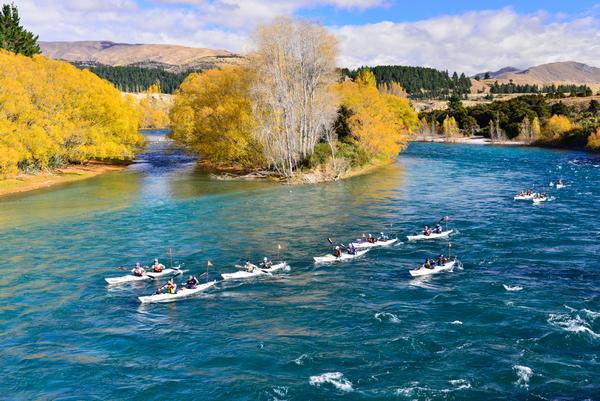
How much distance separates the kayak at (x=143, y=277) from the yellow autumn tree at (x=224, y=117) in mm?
56328

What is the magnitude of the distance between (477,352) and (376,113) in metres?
98.9

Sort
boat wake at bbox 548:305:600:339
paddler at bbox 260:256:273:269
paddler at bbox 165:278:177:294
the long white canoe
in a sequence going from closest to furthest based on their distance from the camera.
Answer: boat wake at bbox 548:305:600:339 < paddler at bbox 165:278:177:294 < paddler at bbox 260:256:273:269 < the long white canoe

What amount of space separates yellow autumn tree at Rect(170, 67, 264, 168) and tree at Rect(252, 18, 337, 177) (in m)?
5.09

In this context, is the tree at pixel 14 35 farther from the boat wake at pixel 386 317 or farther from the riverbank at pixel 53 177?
the boat wake at pixel 386 317

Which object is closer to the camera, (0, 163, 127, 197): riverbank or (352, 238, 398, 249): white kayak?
(352, 238, 398, 249): white kayak

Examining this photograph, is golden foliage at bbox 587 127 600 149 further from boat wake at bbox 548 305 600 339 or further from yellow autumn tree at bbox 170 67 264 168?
boat wake at bbox 548 305 600 339

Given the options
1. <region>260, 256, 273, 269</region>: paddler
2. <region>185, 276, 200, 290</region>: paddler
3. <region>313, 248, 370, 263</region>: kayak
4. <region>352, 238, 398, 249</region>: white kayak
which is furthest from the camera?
<region>352, 238, 398, 249</region>: white kayak

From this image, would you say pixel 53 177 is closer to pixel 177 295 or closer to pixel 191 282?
pixel 191 282

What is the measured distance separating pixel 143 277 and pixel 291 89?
58864mm

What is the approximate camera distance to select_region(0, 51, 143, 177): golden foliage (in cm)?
7894

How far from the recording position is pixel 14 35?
131000mm

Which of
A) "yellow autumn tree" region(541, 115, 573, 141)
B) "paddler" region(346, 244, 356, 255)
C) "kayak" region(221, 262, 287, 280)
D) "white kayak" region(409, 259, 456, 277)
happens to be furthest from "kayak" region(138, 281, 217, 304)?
"yellow autumn tree" region(541, 115, 573, 141)

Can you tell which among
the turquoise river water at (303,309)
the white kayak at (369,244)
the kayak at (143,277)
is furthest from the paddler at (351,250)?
the kayak at (143,277)

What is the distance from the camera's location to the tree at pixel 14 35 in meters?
125
